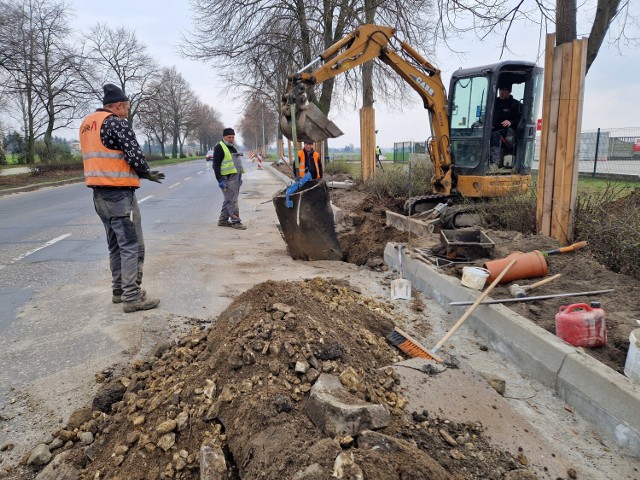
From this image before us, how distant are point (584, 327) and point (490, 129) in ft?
18.4

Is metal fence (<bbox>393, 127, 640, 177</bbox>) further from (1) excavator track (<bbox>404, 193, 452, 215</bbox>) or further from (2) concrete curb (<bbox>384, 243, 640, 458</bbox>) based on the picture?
(2) concrete curb (<bbox>384, 243, 640, 458</bbox>)

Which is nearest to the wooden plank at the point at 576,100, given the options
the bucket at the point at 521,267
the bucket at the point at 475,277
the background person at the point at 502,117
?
the bucket at the point at 521,267

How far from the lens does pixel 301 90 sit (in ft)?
21.5

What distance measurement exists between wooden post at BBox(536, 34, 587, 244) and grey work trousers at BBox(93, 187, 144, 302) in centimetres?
489

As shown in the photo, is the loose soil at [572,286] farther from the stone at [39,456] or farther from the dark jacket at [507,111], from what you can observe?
the stone at [39,456]

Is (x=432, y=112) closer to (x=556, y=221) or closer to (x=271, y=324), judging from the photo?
(x=556, y=221)

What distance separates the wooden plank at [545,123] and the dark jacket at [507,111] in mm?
2548

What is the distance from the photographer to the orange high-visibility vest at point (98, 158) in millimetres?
4379

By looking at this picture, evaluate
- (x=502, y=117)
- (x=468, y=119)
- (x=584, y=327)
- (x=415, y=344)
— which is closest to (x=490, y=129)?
(x=502, y=117)

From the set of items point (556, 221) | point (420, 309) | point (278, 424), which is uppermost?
point (556, 221)

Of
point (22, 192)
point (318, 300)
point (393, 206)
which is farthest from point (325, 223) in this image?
point (22, 192)

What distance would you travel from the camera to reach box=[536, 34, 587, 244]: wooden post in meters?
5.41

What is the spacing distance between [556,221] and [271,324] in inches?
167

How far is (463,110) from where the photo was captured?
8.57 metres
